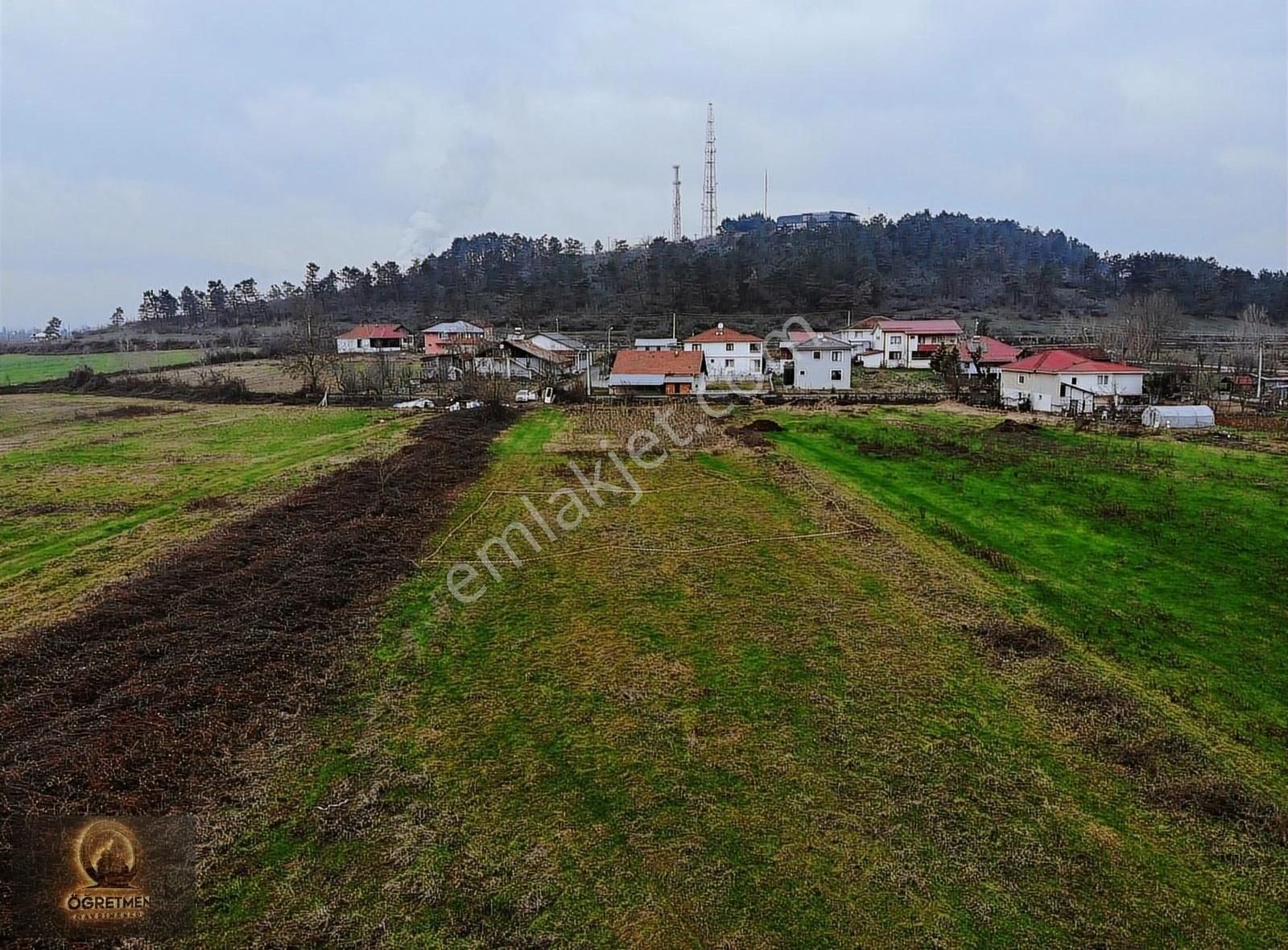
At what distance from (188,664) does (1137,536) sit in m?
13.5

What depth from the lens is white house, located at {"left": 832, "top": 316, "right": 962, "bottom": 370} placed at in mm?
48469

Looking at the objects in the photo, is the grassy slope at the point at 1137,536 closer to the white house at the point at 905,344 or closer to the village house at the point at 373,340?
the white house at the point at 905,344

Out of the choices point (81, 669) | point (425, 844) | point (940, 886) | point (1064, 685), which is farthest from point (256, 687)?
point (1064, 685)

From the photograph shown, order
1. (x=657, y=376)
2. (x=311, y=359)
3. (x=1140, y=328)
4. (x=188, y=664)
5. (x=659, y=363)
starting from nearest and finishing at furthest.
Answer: (x=188, y=664)
(x=657, y=376)
(x=659, y=363)
(x=311, y=359)
(x=1140, y=328)

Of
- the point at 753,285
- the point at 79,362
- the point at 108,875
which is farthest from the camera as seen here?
the point at 753,285

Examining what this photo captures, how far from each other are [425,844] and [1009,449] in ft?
61.9

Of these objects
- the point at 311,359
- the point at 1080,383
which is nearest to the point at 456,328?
the point at 311,359

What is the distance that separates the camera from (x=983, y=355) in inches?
1758

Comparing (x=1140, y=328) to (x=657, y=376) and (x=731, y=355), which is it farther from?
(x=657, y=376)

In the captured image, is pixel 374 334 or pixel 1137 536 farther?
pixel 374 334

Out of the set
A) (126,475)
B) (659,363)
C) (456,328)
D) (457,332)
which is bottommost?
(126,475)

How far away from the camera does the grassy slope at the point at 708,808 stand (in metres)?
4.44

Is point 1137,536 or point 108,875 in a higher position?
point 1137,536

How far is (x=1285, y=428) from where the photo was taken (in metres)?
22.1
